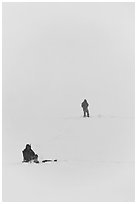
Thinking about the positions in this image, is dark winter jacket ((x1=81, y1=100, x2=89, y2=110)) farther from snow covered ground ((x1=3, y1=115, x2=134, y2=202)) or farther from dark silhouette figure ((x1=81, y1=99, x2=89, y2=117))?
snow covered ground ((x1=3, y1=115, x2=134, y2=202))

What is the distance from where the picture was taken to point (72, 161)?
520 inches

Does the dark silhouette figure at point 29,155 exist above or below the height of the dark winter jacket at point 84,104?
below

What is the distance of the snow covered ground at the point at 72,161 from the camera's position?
42.3ft

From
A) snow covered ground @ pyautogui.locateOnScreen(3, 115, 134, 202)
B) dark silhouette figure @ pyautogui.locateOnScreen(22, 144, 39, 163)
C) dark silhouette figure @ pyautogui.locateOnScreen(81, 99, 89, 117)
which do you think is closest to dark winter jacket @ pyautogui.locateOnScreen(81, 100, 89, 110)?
dark silhouette figure @ pyautogui.locateOnScreen(81, 99, 89, 117)

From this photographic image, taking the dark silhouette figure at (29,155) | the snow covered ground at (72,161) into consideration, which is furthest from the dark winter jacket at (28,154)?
the snow covered ground at (72,161)

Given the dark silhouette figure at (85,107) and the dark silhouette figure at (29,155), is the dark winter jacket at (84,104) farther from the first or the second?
the dark silhouette figure at (29,155)

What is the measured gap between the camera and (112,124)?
14094mm

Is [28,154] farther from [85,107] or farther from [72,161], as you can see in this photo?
[85,107]

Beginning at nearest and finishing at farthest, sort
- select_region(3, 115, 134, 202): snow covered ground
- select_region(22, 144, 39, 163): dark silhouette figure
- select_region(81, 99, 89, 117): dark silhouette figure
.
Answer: select_region(3, 115, 134, 202): snow covered ground → select_region(22, 144, 39, 163): dark silhouette figure → select_region(81, 99, 89, 117): dark silhouette figure

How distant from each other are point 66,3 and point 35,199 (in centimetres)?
572

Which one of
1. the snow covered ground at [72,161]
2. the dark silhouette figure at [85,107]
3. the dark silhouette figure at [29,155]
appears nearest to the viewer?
the snow covered ground at [72,161]

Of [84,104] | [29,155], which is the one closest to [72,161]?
[29,155]

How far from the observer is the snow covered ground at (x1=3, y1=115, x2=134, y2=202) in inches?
508

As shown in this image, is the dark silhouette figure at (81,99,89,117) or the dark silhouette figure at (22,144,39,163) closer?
the dark silhouette figure at (22,144,39,163)
